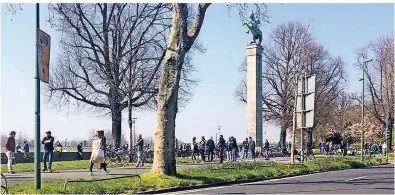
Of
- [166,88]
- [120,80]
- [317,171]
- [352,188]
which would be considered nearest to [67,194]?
[166,88]

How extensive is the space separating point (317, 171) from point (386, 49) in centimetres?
3481

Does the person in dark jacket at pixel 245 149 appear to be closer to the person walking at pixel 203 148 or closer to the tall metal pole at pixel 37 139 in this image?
the person walking at pixel 203 148

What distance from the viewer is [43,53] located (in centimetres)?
1384

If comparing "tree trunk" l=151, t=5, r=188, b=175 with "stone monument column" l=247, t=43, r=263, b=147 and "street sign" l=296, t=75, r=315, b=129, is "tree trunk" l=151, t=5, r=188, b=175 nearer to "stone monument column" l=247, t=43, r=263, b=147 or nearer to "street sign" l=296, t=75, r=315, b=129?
"street sign" l=296, t=75, r=315, b=129

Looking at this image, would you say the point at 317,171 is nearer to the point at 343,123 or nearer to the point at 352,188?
the point at 352,188

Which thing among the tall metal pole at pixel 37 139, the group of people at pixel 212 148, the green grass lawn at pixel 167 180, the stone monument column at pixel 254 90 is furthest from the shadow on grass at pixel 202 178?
the stone monument column at pixel 254 90

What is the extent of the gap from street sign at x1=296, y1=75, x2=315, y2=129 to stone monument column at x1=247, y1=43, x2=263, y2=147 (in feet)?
54.8

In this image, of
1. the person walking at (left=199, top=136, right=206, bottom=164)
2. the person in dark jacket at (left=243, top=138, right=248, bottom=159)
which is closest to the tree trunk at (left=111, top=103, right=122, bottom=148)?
the person walking at (left=199, top=136, right=206, bottom=164)

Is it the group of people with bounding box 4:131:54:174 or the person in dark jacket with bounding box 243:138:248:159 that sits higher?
the group of people with bounding box 4:131:54:174

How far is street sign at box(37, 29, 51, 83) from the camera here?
13664 mm

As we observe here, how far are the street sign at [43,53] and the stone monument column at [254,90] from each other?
30374 mm

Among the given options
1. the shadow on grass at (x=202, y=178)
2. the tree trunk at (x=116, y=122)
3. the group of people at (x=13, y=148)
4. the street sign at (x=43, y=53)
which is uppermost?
the street sign at (x=43, y=53)

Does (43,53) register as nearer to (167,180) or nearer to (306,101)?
(167,180)

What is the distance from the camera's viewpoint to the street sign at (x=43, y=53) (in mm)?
13664
